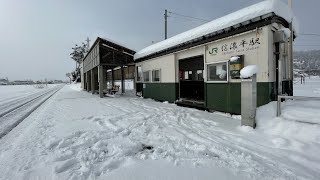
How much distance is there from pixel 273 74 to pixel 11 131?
8902mm

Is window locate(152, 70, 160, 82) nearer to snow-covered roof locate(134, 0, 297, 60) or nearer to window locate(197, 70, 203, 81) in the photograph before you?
window locate(197, 70, 203, 81)

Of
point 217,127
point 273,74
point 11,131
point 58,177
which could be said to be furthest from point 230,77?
point 11,131

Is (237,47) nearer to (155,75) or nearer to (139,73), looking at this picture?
(155,75)

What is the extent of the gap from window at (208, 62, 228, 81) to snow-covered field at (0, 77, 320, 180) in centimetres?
232

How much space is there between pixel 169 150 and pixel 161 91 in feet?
29.9

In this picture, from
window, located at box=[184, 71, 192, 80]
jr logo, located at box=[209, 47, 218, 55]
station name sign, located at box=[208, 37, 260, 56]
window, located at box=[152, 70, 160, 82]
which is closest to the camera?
station name sign, located at box=[208, 37, 260, 56]

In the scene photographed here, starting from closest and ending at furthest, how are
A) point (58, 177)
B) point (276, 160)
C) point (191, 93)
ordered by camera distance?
point (58, 177) < point (276, 160) < point (191, 93)

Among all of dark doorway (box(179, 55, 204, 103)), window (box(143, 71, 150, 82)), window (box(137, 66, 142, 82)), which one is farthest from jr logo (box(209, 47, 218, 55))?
window (box(137, 66, 142, 82))

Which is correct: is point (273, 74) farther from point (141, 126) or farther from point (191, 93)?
point (191, 93)

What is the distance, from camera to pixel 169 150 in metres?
4.47

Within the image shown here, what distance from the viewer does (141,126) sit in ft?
21.6

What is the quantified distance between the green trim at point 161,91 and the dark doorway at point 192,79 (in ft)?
2.73

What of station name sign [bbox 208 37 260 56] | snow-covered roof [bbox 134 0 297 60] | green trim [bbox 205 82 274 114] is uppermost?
snow-covered roof [bbox 134 0 297 60]

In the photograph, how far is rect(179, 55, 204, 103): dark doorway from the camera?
1314 cm
